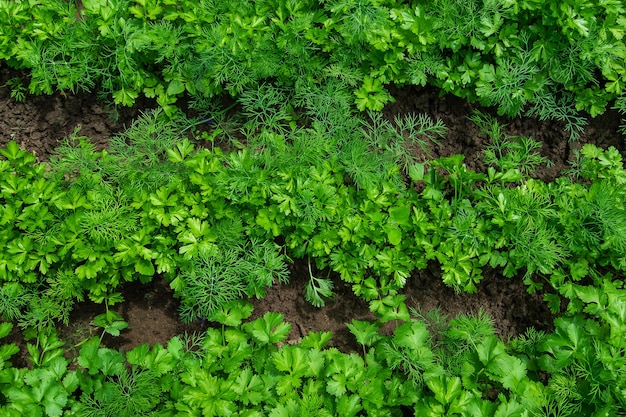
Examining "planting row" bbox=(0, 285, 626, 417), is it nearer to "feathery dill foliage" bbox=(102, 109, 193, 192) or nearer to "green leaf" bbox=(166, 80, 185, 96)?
"feathery dill foliage" bbox=(102, 109, 193, 192)

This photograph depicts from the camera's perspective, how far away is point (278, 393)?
3.09 m

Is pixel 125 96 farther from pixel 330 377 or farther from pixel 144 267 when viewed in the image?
pixel 330 377

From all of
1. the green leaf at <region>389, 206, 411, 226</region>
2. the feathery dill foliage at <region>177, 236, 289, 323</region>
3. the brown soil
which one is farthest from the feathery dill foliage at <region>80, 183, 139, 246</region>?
the green leaf at <region>389, 206, 411, 226</region>

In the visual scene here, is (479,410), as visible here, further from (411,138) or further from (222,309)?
(411,138)

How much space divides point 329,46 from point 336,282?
1560 millimetres

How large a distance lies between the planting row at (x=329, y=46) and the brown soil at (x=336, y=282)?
20 centimetres

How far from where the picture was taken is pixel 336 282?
3.73m

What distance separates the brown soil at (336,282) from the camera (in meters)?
3.68

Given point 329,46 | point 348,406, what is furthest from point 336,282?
point 329,46

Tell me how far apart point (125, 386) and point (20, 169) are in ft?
4.78

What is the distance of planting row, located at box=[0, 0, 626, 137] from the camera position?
3566mm

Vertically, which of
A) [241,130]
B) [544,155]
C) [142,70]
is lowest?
[544,155]

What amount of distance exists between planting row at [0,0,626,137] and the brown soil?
20 cm

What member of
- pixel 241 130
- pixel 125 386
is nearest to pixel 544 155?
pixel 241 130
